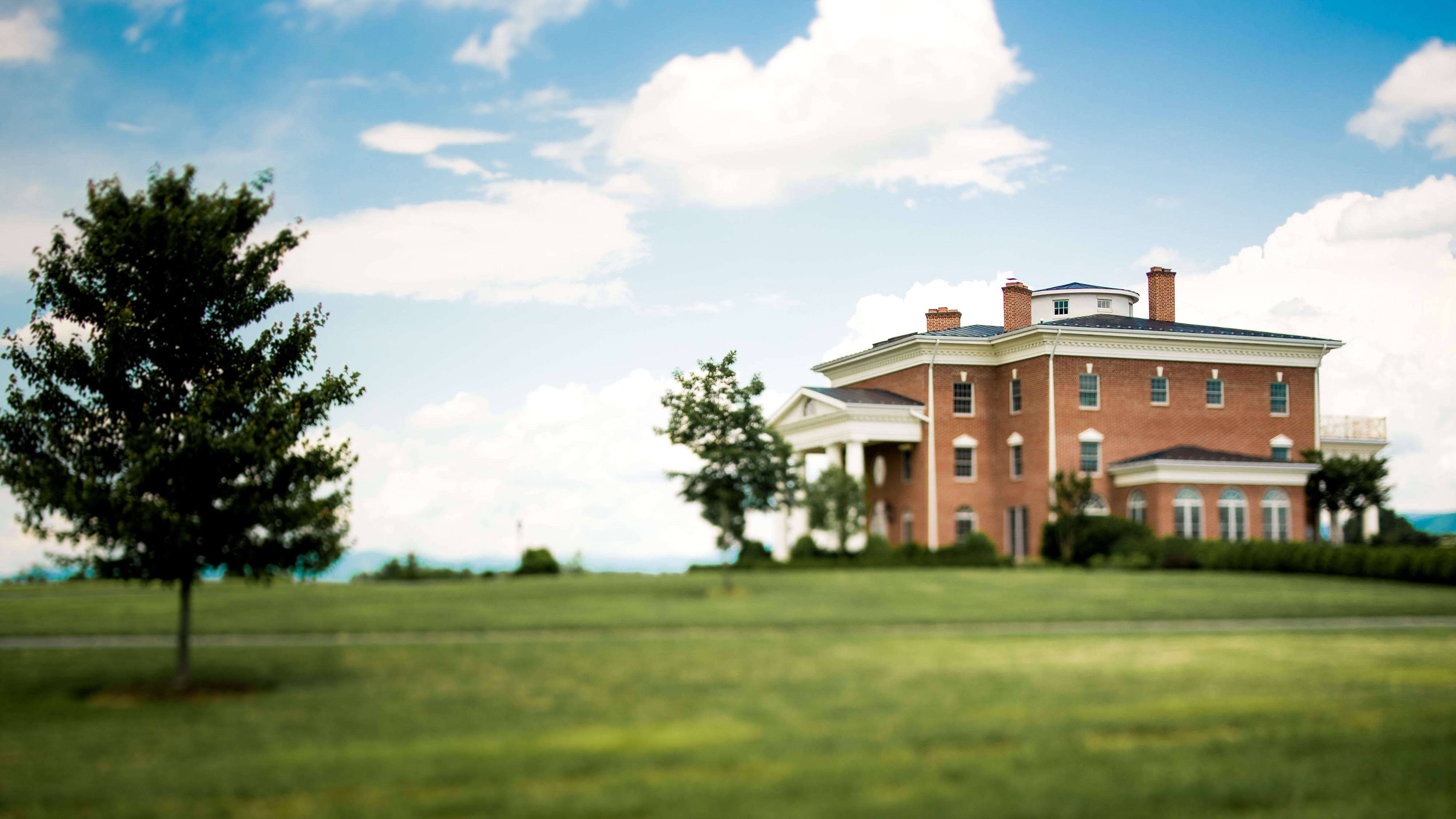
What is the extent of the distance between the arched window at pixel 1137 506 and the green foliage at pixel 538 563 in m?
20.8

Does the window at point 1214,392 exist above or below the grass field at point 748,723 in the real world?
above

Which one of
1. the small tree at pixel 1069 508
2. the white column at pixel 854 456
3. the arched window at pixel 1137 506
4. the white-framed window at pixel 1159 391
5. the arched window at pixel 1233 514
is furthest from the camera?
the white-framed window at pixel 1159 391

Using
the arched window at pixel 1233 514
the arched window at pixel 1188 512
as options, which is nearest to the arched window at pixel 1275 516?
the arched window at pixel 1233 514

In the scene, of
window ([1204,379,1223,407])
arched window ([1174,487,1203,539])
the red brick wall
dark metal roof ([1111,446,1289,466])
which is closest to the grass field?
arched window ([1174,487,1203,539])

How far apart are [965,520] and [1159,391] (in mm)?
9092

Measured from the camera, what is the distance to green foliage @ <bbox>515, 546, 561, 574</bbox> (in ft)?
139

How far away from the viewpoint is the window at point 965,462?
5147cm

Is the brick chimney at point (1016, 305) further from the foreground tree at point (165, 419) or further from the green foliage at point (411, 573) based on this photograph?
the foreground tree at point (165, 419)

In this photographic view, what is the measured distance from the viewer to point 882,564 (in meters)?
40.9

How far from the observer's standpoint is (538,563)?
42656mm

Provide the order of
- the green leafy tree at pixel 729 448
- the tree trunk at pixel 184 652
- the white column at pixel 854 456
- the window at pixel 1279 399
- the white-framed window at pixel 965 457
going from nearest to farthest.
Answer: the tree trunk at pixel 184 652 < the green leafy tree at pixel 729 448 < the white column at pixel 854 456 < the white-framed window at pixel 965 457 < the window at pixel 1279 399

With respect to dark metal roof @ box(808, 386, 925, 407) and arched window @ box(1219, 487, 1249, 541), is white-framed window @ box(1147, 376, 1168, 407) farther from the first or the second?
dark metal roof @ box(808, 386, 925, 407)

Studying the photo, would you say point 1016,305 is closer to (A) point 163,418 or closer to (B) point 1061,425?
(B) point 1061,425

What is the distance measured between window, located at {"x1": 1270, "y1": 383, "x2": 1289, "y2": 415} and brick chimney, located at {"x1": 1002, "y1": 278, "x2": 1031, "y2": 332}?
10.0 metres
